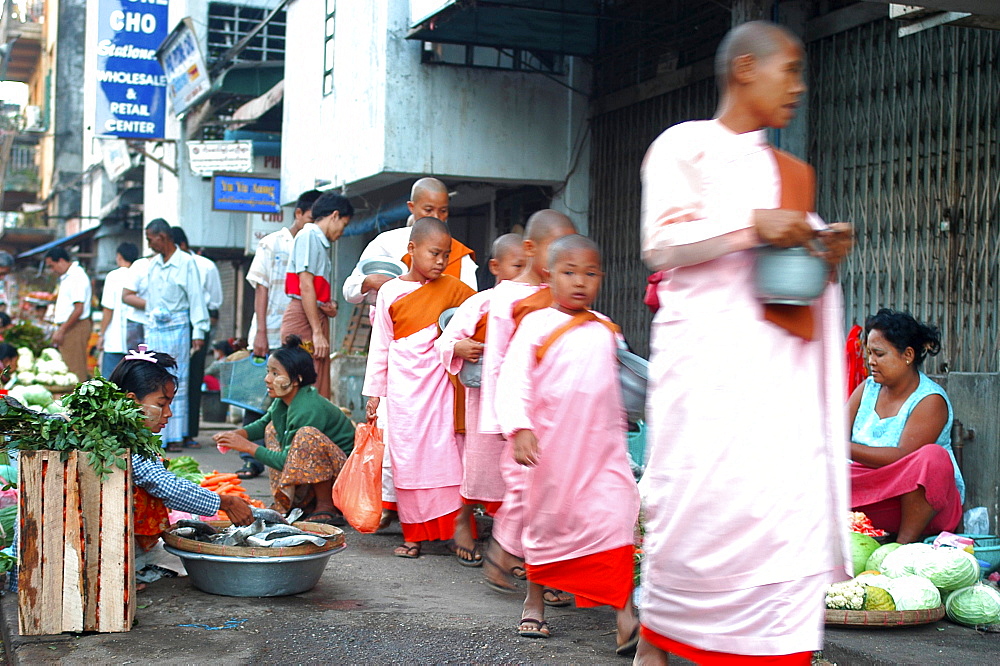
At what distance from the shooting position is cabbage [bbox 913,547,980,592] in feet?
14.6

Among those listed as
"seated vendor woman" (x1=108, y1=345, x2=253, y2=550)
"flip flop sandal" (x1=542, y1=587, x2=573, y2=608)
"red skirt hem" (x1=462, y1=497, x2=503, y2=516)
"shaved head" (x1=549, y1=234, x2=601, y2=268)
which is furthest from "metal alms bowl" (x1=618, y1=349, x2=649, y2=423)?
"seated vendor woman" (x1=108, y1=345, x2=253, y2=550)

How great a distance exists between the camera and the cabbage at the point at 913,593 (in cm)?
431

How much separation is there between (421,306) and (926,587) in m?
2.65

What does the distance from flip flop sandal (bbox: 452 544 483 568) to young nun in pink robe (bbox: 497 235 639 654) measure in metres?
1.45

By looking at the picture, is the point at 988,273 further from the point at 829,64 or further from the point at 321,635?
the point at 321,635

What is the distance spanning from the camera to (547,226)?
14.1 feet

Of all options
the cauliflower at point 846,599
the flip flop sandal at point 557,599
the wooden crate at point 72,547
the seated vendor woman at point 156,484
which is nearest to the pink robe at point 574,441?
the flip flop sandal at point 557,599

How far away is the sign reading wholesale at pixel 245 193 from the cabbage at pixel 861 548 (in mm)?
11200

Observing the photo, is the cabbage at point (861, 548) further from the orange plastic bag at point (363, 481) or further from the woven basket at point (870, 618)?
the orange plastic bag at point (363, 481)

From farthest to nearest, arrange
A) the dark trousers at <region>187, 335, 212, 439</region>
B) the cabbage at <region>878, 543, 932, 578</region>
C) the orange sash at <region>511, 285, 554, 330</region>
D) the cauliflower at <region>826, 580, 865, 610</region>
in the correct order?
the dark trousers at <region>187, 335, 212, 439</region> < the cabbage at <region>878, 543, 932, 578</region> < the cauliflower at <region>826, 580, 865, 610</region> < the orange sash at <region>511, 285, 554, 330</region>

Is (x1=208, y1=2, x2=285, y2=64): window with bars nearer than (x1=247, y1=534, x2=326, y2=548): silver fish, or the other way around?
(x1=247, y1=534, x2=326, y2=548): silver fish

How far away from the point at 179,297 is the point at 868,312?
5.67 m

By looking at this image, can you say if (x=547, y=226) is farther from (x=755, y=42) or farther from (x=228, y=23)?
(x=228, y=23)

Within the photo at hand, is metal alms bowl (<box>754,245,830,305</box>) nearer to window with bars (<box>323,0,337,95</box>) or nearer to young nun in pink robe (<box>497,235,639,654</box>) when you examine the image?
young nun in pink robe (<box>497,235,639,654</box>)
